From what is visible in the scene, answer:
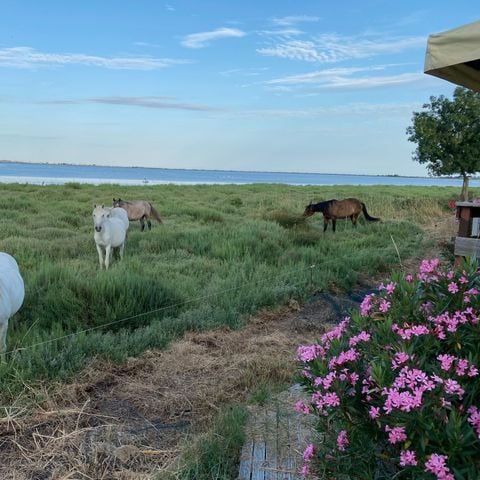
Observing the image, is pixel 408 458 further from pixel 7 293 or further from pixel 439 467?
pixel 7 293

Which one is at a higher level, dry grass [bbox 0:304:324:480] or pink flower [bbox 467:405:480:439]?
pink flower [bbox 467:405:480:439]

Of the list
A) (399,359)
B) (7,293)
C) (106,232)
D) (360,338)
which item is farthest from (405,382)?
(106,232)

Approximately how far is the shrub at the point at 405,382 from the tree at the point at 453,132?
54.7ft

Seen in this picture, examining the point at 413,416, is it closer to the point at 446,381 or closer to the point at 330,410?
the point at 446,381

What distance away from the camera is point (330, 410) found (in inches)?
82.6

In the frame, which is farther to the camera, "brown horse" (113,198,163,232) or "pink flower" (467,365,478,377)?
"brown horse" (113,198,163,232)

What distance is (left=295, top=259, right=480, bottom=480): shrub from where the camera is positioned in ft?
5.66

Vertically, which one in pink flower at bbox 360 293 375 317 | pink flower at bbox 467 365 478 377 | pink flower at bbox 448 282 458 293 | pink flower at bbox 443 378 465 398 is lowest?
pink flower at bbox 443 378 465 398

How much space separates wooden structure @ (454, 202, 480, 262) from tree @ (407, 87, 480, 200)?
12.6 meters

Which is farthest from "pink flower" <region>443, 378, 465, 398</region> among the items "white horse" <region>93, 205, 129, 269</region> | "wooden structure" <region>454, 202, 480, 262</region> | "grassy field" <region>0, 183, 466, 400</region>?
"white horse" <region>93, 205, 129, 269</region>

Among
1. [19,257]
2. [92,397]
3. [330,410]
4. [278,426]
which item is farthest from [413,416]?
[19,257]

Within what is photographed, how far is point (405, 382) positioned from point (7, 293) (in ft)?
14.1

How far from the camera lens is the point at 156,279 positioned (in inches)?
279

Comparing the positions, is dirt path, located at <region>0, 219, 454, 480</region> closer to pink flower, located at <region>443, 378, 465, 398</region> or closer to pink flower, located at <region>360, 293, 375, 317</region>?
pink flower, located at <region>360, 293, 375, 317</region>
